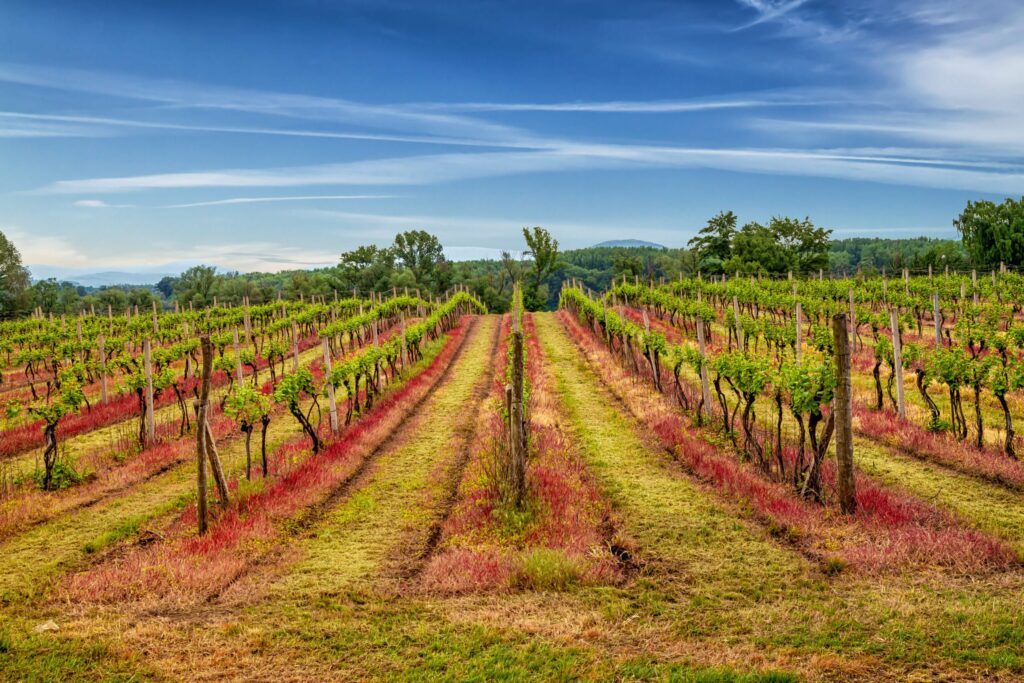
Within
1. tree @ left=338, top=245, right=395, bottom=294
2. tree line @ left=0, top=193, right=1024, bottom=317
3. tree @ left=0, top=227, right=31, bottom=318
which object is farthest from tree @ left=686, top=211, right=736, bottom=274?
tree @ left=0, top=227, right=31, bottom=318

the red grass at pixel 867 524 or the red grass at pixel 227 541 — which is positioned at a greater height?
the red grass at pixel 227 541

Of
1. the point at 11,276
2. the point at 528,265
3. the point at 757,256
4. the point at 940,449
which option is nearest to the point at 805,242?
the point at 757,256

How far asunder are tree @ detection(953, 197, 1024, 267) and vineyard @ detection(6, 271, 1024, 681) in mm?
65461

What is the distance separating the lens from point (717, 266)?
75375 mm

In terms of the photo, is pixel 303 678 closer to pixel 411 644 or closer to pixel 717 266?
pixel 411 644

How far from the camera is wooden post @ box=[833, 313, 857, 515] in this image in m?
10.3

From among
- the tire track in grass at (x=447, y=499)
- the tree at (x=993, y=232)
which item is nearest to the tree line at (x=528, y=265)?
the tree at (x=993, y=232)

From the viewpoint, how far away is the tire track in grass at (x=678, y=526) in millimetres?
8547

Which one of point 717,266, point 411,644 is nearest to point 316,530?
point 411,644

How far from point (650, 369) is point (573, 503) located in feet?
43.6

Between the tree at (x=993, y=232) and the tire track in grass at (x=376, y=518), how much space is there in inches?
3044

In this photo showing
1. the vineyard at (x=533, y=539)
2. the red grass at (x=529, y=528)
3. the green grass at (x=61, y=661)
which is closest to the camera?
the green grass at (x=61, y=661)

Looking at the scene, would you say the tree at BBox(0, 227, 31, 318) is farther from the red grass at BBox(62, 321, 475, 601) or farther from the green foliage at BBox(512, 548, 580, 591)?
the green foliage at BBox(512, 548, 580, 591)

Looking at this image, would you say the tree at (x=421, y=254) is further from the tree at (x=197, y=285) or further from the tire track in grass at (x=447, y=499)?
the tire track in grass at (x=447, y=499)
